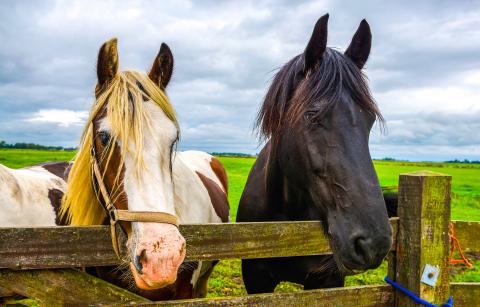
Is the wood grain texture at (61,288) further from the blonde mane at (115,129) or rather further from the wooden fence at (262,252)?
the blonde mane at (115,129)

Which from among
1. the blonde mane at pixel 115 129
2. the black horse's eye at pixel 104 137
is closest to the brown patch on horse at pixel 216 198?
the blonde mane at pixel 115 129

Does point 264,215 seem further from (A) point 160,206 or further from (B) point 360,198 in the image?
(A) point 160,206

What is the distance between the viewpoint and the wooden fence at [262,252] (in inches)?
72.0

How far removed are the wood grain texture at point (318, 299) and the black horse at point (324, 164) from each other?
0.68 feet

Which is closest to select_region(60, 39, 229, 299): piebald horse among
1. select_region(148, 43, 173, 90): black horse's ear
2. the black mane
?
select_region(148, 43, 173, 90): black horse's ear

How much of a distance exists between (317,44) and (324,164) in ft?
2.96

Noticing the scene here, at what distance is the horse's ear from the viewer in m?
2.43

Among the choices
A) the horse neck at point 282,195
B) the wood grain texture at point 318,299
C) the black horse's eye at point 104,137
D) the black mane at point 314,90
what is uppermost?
the black mane at point 314,90

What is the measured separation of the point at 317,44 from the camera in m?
2.81

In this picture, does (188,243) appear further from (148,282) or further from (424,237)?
(424,237)

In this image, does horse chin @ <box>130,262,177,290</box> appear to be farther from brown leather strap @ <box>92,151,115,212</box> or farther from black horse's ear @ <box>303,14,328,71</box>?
black horse's ear @ <box>303,14,328,71</box>

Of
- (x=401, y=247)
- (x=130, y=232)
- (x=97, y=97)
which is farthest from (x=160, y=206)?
(x=401, y=247)

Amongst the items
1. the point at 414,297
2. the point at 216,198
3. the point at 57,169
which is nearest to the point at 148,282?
the point at 414,297

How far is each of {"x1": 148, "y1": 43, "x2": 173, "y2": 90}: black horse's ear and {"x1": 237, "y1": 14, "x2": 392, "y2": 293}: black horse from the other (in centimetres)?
82
